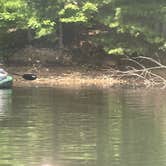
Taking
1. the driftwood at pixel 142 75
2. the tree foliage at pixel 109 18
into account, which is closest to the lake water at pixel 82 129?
the driftwood at pixel 142 75

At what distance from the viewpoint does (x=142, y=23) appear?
145 ft

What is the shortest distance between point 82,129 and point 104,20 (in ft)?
78.8

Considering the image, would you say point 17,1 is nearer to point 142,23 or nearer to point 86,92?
point 142,23

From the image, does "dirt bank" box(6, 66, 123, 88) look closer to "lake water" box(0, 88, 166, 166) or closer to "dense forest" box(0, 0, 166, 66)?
"dense forest" box(0, 0, 166, 66)

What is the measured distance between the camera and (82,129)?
21531mm

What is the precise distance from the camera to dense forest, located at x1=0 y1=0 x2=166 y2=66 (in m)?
43.9

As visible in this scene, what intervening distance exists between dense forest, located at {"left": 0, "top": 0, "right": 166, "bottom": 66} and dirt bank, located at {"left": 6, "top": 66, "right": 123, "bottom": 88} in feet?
5.77

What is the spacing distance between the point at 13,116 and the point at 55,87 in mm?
15142

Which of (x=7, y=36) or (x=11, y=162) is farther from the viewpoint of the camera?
(x=7, y=36)

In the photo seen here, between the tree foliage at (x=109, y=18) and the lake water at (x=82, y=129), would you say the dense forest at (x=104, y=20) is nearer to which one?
the tree foliage at (x=109, y=18)

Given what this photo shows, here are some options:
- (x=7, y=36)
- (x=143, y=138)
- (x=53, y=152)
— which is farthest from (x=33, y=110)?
(x=7, y=36)

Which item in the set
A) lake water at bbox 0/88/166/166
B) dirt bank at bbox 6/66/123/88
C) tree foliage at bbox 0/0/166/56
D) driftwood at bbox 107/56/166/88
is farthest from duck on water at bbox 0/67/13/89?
tree foliage at bbox 0/0/166/56

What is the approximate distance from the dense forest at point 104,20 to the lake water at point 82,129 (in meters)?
9.81

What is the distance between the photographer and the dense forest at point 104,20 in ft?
144
